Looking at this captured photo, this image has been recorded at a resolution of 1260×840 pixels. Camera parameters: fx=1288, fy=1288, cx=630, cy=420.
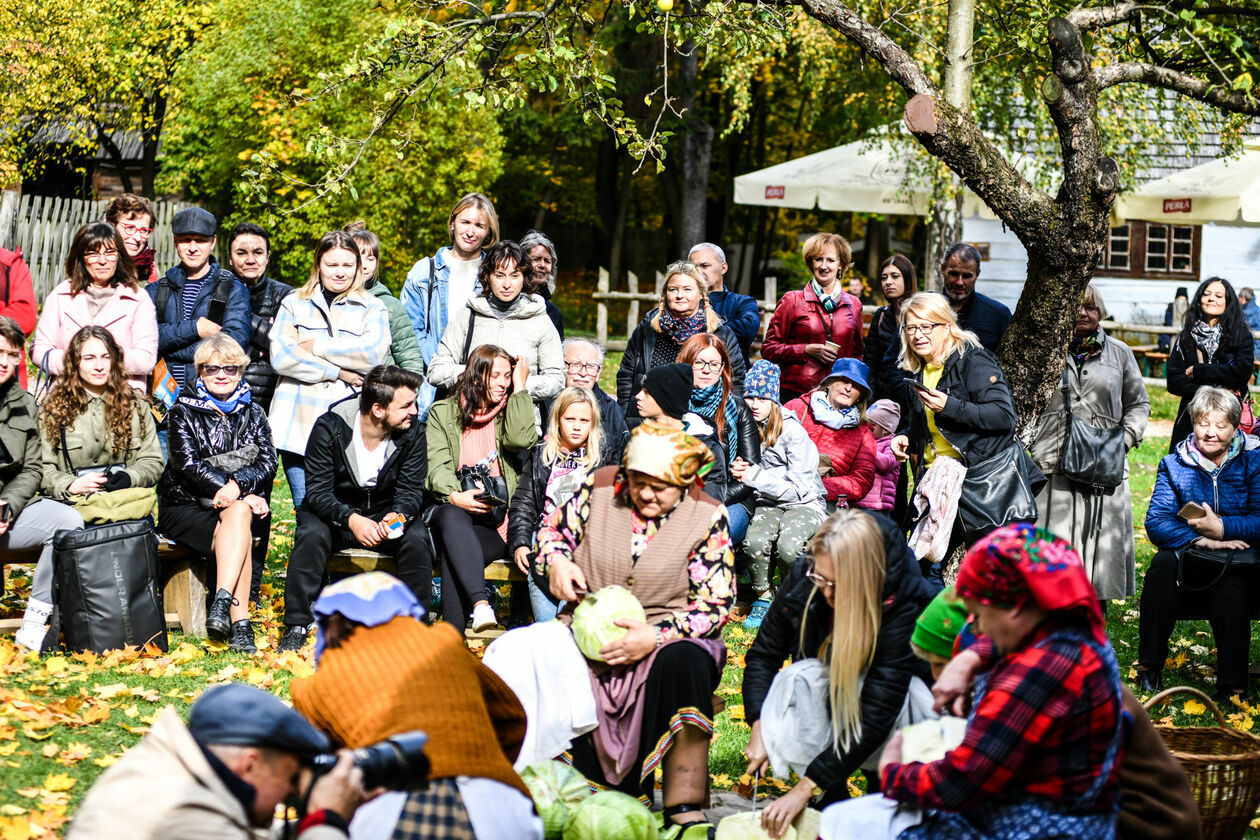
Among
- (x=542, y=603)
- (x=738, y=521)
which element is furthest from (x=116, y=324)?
(x=738, y=521)

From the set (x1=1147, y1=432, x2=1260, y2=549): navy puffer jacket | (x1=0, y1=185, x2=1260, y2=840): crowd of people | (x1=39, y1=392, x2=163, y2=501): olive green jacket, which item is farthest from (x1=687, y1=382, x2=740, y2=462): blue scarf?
(x1=39, y1=392, x2=163, y2=501): olive green jacket

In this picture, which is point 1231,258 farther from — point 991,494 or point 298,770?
point 298,770

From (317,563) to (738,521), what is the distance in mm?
2334

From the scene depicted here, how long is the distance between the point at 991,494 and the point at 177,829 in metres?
4.66

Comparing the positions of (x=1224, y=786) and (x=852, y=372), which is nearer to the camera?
(x=1224, y=786)

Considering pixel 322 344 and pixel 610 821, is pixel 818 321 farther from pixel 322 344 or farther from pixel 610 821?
pixel 610 821

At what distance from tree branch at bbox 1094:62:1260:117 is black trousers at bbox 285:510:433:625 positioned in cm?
442

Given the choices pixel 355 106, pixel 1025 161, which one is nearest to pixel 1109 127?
pixel 1025 161

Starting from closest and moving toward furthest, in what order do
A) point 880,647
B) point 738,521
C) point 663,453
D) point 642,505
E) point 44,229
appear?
point 880,647 < point 663,453 < point 642,505 < point 738,521 < point 44,229

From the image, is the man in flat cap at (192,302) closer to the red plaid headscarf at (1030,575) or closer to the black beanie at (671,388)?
the black beanie at (671,388)

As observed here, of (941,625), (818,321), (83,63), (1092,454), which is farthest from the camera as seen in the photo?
(83,63)

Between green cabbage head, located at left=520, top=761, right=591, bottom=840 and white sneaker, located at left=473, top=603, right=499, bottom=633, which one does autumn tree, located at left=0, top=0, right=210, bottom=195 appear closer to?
white sneaker, located at left=473, top=603, right=499, bottom=633

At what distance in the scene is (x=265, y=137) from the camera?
745 inches

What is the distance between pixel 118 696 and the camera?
19.0 ft
